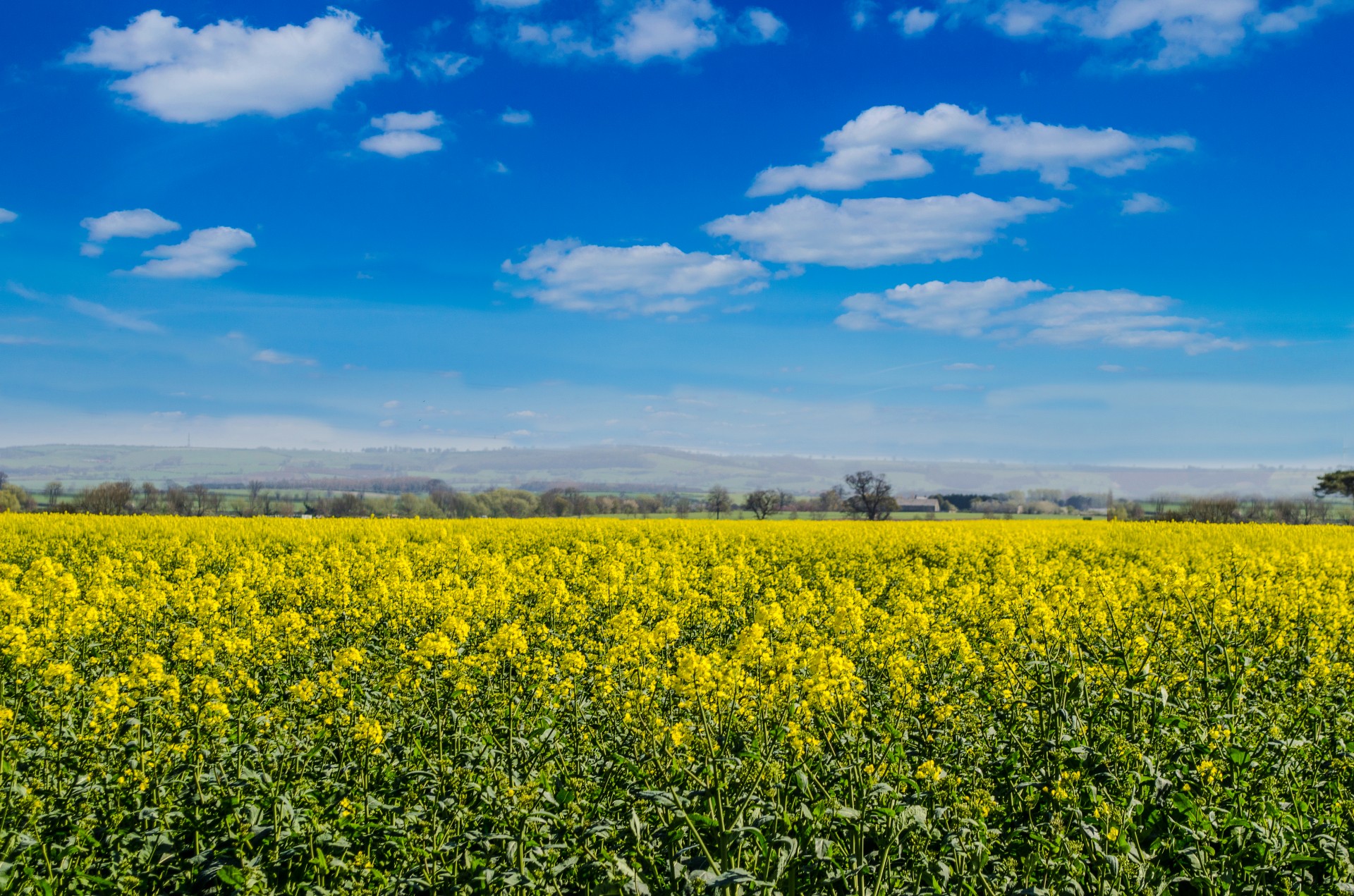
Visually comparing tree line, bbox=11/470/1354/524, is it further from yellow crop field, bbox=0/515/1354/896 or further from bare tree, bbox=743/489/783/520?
yellow crop field, bbox=0/515/1354/896

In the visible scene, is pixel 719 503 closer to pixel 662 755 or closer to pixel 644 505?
pixel 644 505

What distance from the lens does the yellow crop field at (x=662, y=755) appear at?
5.25m

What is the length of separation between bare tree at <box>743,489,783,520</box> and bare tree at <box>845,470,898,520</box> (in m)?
8.92

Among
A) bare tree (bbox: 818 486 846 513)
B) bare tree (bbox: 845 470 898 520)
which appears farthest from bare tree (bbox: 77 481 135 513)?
bare tree (bbox: 818 486 846 513)

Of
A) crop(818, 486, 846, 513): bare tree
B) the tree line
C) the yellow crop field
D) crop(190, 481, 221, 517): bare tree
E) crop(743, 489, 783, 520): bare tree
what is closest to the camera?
the yellow crop field

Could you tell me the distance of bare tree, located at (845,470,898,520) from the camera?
323 feet

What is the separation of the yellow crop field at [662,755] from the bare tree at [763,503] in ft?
294

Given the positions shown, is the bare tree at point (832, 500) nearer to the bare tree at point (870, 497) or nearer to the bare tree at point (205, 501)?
the bare tree at point (870, 497)

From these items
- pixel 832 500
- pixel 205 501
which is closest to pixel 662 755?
pixel 205 501

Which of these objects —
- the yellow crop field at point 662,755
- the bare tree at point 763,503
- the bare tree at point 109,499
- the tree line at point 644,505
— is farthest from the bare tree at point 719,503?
the yellow crop field at point 662,755

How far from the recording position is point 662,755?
6.48 meters

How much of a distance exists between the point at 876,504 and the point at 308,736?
95.8m

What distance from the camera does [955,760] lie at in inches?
272

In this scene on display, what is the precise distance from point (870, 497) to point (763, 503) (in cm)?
1302
